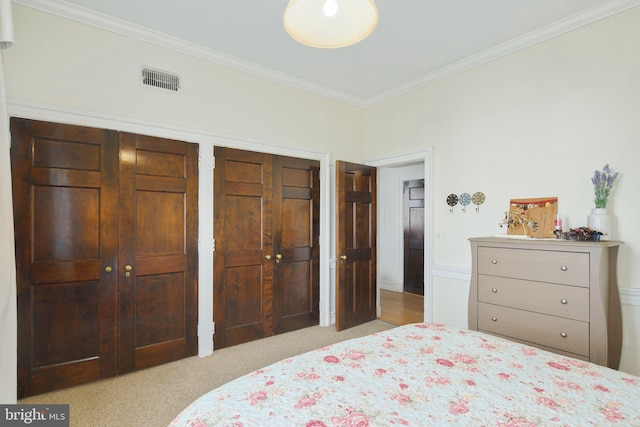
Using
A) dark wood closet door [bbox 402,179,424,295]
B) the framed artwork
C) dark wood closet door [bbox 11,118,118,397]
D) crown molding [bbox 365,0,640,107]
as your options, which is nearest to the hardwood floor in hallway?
dark wood closet door [bbox 402,179,424,295]

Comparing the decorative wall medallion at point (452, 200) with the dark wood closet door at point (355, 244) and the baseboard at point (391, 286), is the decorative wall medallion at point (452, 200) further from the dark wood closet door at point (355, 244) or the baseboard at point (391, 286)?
the baseboard at point (391, 286)

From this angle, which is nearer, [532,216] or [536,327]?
[536,327]

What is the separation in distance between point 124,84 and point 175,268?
5.39 ft

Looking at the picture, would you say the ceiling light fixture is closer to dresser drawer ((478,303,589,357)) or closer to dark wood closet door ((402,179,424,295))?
dresser drawer ((478,303,589,357))

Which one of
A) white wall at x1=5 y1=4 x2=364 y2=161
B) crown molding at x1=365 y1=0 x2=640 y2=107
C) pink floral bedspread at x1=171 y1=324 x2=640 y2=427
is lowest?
pink floral bedspread at x1=171 y1=324 x2=640 y2=427

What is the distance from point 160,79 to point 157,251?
5.08 ft

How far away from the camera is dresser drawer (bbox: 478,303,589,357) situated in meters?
2.05

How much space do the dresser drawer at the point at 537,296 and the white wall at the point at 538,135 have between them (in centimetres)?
57

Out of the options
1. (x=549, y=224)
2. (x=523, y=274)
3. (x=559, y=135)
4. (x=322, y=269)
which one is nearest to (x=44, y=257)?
(x=322, y=269)

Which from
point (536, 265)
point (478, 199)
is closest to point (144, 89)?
point (478, 199)

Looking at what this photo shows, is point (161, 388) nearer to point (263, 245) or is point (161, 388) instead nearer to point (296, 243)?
point (263, 245)

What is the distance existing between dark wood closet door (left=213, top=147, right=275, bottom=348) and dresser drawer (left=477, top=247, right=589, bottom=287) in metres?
2.12

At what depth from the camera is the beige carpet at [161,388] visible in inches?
83.3

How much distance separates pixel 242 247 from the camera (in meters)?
3.31
